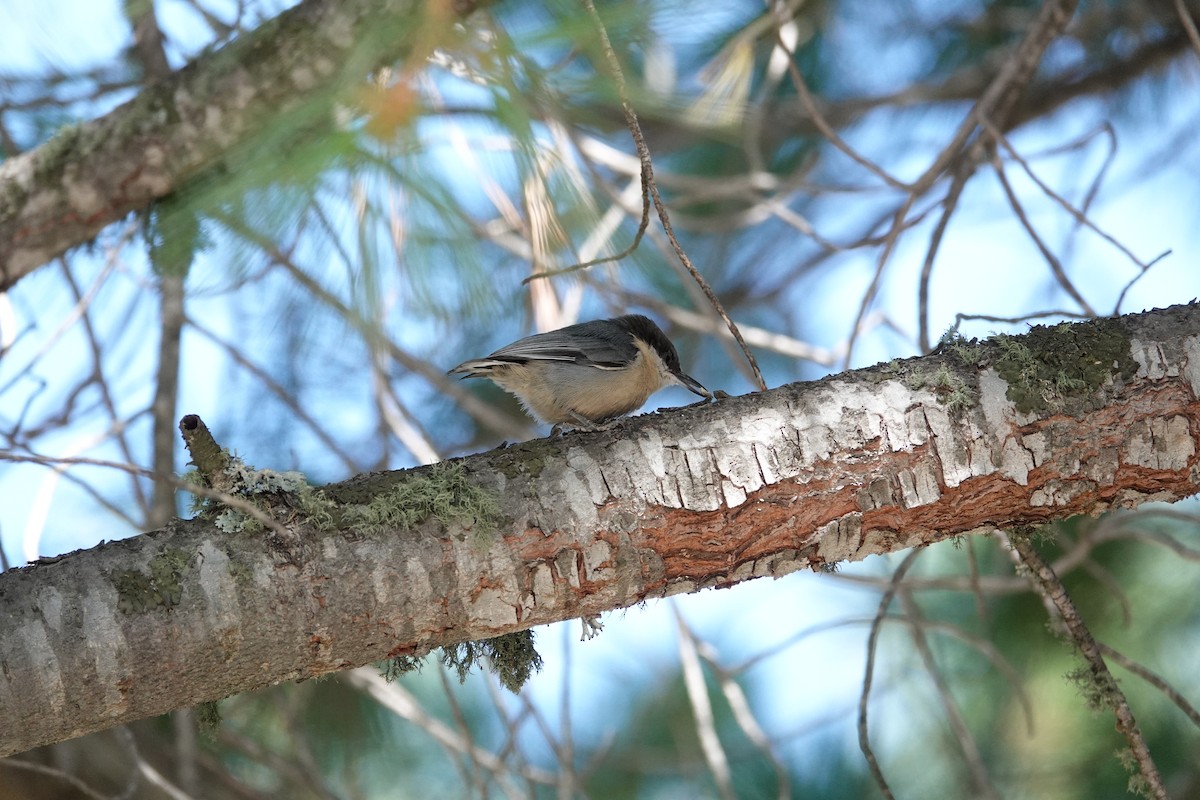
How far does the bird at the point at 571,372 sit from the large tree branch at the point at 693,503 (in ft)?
3.06

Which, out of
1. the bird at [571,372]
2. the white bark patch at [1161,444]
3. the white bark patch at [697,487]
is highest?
the bird at [571,372]

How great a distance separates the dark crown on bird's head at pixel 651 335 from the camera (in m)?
3.06

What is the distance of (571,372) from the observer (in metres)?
2.78

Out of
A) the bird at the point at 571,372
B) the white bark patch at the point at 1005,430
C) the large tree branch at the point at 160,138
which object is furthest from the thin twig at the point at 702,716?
the large tree branch at the point at 160,138

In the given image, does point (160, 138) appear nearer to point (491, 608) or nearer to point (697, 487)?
point (491, 608)

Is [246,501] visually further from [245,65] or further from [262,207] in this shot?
[245,65]

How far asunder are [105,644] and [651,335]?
1865 millimetres

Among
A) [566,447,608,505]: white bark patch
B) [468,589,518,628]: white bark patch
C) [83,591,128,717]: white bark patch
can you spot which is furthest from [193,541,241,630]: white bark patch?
[566,447,608,505]: white bark patch

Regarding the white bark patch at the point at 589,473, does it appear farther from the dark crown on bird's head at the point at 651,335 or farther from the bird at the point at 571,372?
the dark crown on bird's head at the point at 651,335

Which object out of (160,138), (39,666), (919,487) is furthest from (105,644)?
(160,138)

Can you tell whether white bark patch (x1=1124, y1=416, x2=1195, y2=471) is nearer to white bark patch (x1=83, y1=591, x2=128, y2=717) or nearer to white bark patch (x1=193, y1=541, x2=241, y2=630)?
white bark patch (x1=193, y1=541, x2=241, y2=630)

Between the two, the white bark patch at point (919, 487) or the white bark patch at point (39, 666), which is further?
the white bark patch at point (919, 487)

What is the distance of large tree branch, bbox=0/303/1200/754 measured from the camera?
1.65m

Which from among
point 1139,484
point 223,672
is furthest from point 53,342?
point 1139,484
